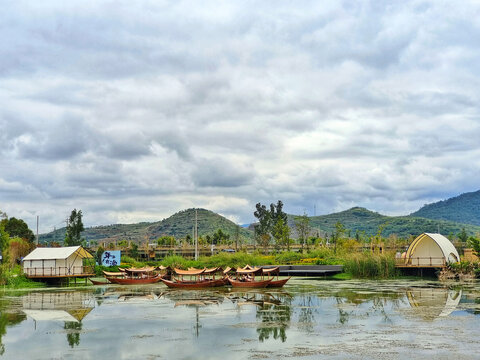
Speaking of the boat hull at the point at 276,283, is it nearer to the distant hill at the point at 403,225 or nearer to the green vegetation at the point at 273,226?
the green vegetation at the point at 273,226

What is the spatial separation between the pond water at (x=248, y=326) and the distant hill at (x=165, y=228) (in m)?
128

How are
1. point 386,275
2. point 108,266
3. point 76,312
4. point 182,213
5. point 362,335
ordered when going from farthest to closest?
point 182,213
point 108,266
point 386,275
point 76,312
point 362,335

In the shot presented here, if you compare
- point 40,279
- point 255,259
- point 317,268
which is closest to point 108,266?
point 40,279

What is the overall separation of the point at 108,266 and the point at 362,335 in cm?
4429

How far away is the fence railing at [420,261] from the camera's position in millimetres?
48531

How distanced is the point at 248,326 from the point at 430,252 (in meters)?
34.7

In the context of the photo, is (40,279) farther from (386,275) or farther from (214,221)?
(214,221)

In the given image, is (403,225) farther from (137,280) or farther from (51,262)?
(51,262)

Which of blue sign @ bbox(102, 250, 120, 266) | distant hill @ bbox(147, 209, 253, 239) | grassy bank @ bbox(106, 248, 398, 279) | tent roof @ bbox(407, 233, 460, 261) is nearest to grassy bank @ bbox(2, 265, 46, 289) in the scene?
grassy bank @ bbox(106, 248, 398, 279)

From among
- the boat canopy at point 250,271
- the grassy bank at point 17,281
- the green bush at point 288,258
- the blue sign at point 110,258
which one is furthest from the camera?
the green bush at point 288,258

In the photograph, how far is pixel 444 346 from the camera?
15.7 meters

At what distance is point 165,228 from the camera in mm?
175750

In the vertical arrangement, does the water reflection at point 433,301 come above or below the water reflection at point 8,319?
below

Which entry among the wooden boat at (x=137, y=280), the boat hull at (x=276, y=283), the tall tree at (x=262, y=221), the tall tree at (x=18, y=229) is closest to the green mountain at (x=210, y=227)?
the tall tree at (x=262, y=221)
